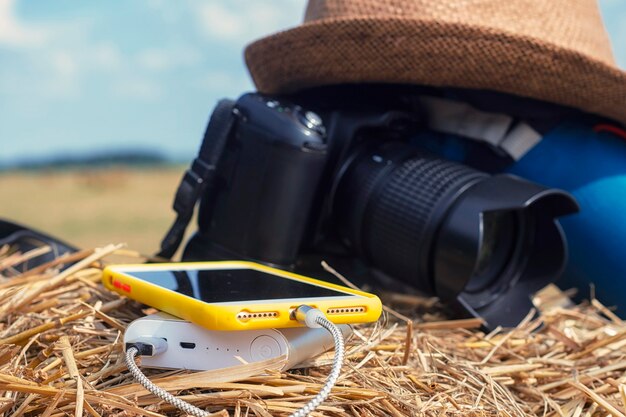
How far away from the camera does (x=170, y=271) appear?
2.43 feet

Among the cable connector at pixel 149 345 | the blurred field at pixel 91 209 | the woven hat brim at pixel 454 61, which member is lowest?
the blurred field at pixel 91 209

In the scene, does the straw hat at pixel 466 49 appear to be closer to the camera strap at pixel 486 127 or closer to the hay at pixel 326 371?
the camera strap at pixel 486 127

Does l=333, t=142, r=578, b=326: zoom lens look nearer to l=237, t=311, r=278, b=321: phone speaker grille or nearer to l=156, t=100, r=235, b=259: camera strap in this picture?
l=156, t=100, r=235, b=259: camera strap

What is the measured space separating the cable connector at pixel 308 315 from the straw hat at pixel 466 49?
1.70 feet

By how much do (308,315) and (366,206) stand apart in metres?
0.45

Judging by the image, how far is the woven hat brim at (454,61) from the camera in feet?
3.20

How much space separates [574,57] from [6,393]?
0.79 metres

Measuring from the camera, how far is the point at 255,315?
0.57m

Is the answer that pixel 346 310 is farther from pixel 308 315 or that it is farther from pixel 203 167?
pixel 203 167

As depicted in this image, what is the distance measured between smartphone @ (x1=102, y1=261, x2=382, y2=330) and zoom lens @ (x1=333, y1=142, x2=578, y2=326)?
0.82 ft

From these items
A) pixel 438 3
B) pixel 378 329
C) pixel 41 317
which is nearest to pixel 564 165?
pixel 438 3

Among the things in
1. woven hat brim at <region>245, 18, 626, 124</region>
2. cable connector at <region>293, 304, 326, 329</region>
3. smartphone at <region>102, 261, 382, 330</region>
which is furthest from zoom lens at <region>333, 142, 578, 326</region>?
cable connector at <region>293, 304, 326, 329</region>

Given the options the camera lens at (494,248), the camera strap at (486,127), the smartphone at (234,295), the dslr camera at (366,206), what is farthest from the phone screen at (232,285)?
the camera strap at (486,127)

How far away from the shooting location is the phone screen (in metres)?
0.63
